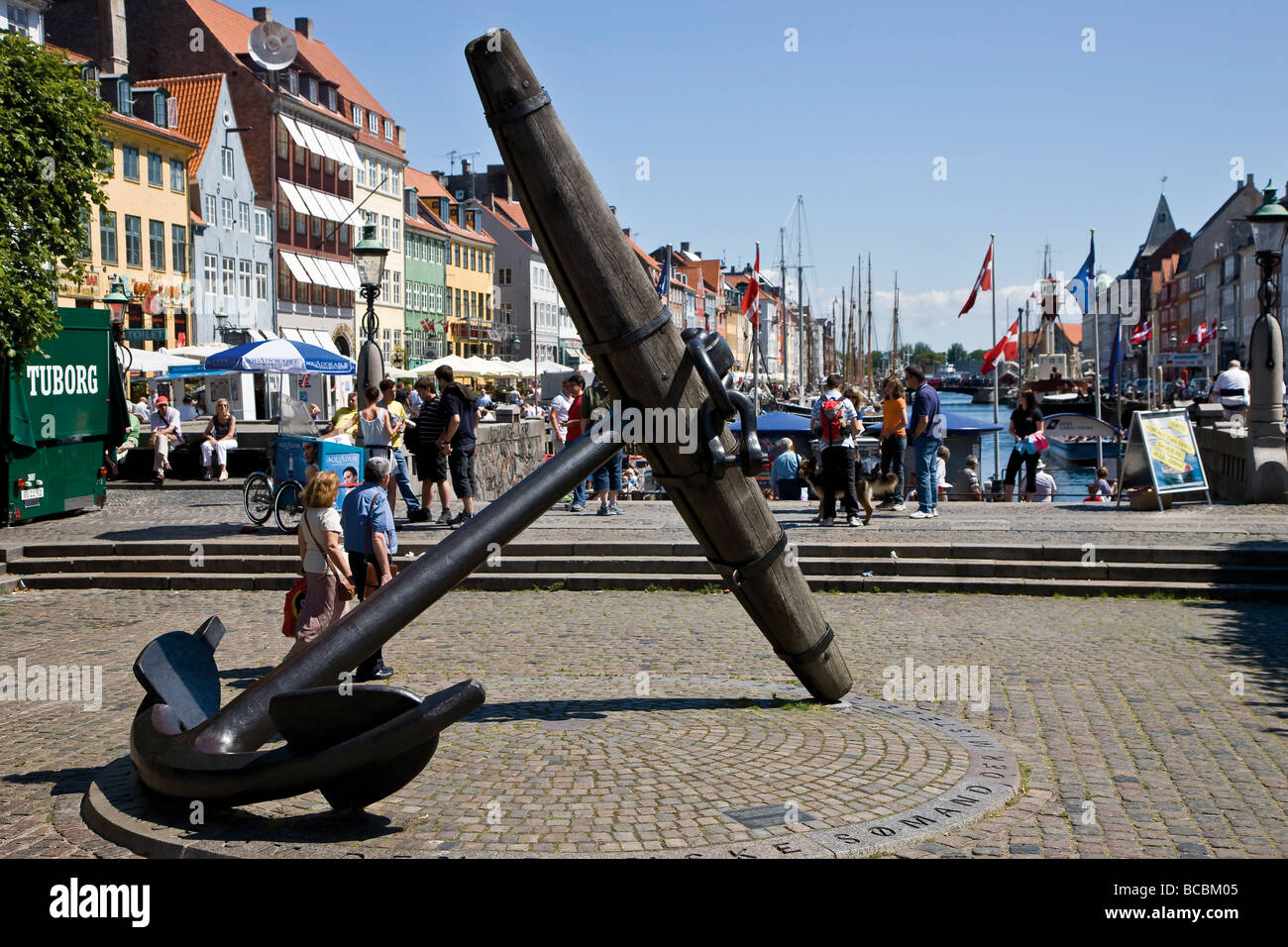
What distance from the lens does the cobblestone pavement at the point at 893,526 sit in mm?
14070

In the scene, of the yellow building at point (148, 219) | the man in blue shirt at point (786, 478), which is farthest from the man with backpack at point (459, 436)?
the yellow building at point (148, 219)

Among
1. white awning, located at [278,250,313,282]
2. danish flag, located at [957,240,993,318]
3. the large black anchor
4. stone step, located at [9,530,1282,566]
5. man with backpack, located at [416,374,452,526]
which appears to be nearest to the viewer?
the large black anchor

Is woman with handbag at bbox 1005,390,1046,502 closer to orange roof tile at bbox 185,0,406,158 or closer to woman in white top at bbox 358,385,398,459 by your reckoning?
woman in white top at bbox 358,385,398,459

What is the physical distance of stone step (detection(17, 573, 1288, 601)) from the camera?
1201 centimetres

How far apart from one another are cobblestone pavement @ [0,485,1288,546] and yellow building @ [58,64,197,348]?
24660 mm

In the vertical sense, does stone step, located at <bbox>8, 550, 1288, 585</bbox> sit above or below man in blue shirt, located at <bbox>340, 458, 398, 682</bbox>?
below

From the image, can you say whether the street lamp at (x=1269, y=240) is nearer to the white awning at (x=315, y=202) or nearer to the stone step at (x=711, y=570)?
the stone step at (x=711, y=570)

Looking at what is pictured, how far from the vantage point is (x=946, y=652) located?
9320mm

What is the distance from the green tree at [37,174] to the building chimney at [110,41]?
32.8 metres

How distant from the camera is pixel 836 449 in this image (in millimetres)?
15117

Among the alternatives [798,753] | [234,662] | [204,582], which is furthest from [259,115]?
[798,753]

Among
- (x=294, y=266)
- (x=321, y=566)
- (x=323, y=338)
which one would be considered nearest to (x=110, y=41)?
(x=294, y=266)

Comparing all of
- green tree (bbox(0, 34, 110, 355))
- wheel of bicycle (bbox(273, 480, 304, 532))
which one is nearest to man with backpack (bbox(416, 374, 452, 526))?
wheel of bicycle (bbox(273, 480, 304, 532))
